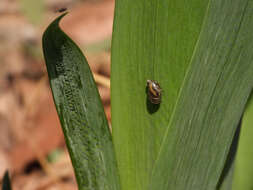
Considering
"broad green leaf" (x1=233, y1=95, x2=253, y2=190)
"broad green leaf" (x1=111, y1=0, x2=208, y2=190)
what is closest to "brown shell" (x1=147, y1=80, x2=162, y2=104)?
"broad green leaf" (x1=111, y1=0, x2=208, y2=190)

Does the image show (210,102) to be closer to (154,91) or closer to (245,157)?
(154,91)

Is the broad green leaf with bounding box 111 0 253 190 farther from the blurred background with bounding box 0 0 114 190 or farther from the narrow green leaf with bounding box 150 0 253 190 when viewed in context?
the blurred background with bounding box 0 0 114 190

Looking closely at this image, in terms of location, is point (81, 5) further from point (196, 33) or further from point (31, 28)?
point (196, 33)

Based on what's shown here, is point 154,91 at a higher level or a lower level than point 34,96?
higher

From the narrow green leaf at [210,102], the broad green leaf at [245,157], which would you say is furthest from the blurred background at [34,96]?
the narrow green leaf at [210,102]

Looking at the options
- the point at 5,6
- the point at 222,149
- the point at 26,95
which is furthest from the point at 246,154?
the point at 5,6

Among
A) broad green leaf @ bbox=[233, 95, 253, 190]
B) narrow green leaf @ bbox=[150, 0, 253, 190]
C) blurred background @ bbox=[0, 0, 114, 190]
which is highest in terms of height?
narrow green leaf @ bbox=[150, 0, 253, 190]

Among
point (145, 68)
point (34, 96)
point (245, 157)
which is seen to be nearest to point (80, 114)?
point (145, 68)
